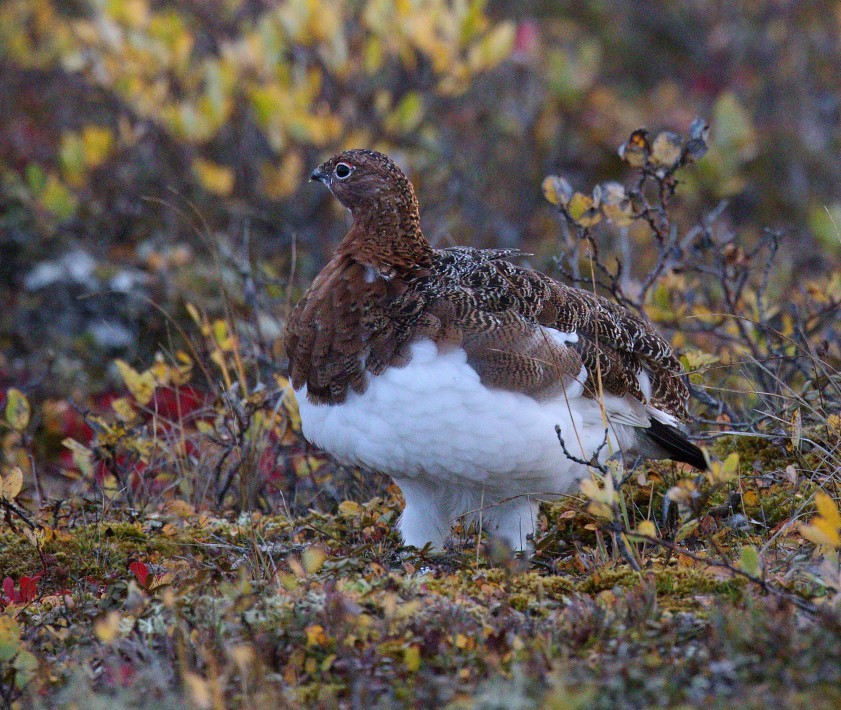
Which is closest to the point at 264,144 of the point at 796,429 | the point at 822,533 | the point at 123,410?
the point at 123,410

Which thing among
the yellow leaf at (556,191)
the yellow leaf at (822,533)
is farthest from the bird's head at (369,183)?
the yellow leaf at (822,533)

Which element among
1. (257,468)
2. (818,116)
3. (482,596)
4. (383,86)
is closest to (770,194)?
(818,116)

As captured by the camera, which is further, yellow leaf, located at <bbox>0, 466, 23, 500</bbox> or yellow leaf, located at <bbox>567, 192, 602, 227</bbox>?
yellow leaf, located at <bbox>567, 192, 602, 227</bbox>

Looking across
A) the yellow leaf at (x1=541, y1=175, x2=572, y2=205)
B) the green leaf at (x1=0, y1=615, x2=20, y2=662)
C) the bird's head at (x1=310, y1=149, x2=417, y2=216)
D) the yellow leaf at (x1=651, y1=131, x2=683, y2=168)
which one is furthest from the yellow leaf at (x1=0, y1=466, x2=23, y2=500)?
the yellow leaf at (x1=651, y1=131, x2=683, y2=168)

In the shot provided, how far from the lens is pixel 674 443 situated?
3.34m

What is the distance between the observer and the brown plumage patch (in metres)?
2.86

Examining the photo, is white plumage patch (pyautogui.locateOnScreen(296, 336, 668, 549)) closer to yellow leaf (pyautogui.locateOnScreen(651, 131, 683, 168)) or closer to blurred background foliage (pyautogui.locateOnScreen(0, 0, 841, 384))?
yellow leaf (pyautogui.locateOnScreen(651, 131, 683, 168))

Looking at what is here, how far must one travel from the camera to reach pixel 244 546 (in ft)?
10.2

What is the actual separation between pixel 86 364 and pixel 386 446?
10.4ft

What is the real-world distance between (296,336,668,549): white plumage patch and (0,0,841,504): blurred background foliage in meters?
1.18

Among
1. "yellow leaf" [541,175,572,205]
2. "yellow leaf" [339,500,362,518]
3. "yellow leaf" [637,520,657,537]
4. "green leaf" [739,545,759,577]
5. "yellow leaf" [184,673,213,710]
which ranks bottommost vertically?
"yellow leaf" [184,673,213,710]

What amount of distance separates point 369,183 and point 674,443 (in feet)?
3.95

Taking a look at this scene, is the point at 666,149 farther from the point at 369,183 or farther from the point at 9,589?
the point at 9,589

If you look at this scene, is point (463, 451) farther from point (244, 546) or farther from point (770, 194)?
point (770, 194)
